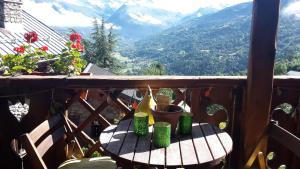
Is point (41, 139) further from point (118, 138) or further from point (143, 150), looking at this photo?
point (143, 150)

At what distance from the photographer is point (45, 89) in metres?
2.56

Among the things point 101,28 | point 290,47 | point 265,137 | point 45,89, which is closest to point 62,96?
point 45,89

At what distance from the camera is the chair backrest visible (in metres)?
1.74

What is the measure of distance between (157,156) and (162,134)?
0.14 m

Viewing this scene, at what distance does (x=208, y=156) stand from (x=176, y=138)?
11.9 inches

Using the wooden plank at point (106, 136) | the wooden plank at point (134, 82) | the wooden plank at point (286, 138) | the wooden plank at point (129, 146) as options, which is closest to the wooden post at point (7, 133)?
the wooden plank at point (134, 82)

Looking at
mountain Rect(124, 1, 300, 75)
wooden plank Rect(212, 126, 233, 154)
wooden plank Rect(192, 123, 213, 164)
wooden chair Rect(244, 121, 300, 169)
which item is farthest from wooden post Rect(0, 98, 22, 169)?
mountain Rect(124, 1, 300, 75)

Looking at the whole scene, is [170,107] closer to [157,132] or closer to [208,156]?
[157,132]

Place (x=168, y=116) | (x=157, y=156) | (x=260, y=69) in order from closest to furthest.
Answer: (x=157, y=156)
(x=168, y=116)
(x=260, y=69)

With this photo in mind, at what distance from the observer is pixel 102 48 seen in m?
37.4

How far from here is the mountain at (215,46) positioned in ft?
222

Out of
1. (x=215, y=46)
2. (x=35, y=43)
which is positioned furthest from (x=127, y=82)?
(x=215, y=46)

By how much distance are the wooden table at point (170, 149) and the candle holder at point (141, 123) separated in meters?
0.03

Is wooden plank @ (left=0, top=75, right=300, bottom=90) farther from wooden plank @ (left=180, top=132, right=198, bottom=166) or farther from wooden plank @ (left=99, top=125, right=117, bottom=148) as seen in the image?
wooden plank @ (left=180, top=132, right=198, bottom=166)
